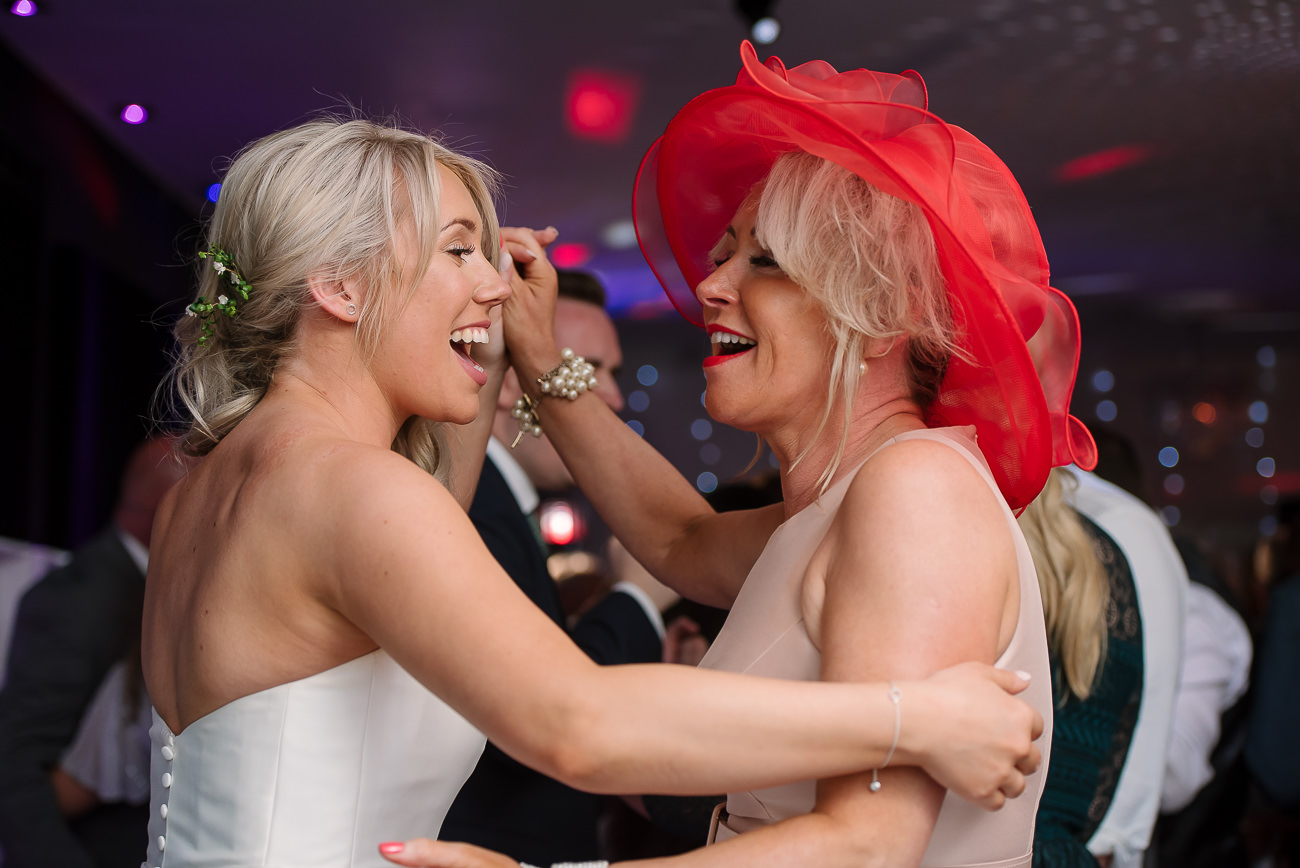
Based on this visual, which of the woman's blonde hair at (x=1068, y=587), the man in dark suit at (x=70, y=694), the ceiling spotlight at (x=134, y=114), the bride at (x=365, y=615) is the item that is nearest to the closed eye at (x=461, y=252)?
the bride at (x=365, y=615)

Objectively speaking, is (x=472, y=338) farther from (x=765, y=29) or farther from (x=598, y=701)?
(x=765, y=29)

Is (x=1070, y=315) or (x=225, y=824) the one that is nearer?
(x=225, y=824)

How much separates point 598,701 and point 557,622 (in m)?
1.20

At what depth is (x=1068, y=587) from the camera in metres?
2.01

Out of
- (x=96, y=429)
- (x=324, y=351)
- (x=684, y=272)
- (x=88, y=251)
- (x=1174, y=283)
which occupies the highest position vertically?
(x=324, y=351)

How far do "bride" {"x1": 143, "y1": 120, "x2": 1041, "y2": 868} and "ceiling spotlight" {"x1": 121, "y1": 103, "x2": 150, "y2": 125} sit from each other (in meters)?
3.12

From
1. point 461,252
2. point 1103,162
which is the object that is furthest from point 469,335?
point 1103,162

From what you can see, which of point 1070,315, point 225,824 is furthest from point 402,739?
point 1070,315

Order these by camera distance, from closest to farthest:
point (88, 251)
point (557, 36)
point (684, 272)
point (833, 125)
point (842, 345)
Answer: point (833, 125), point (842, 345), point (684, 272), point (557, 36), point (88, 251)

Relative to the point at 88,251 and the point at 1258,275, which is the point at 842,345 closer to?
the point at 88,251

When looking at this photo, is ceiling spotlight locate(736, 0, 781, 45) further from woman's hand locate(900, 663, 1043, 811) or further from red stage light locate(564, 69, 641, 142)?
woman's hand locate(900, 663, 1043, 811)

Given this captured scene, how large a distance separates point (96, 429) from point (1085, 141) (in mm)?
4526

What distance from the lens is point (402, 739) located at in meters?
1.36

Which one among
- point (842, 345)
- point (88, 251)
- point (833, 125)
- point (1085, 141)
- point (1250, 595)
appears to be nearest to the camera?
point (833, 125)
